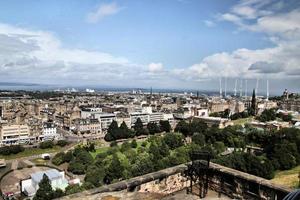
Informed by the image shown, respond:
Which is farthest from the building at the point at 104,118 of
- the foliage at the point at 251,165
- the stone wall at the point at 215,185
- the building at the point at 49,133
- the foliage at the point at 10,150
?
the stone wall at the point at 215,185

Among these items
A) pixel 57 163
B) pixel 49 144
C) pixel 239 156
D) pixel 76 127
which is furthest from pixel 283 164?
pixel 76 127

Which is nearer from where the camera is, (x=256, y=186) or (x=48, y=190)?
(x=256, y=186)

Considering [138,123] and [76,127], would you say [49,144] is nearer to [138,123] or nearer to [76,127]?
[76,127]

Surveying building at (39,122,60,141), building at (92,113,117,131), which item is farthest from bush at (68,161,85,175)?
building at (92,113,117,131)

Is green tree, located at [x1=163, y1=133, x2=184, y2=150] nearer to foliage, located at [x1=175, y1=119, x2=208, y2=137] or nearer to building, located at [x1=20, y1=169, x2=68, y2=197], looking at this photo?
foliage, located at [x1=175, y1=119, x2=208, y2=137]

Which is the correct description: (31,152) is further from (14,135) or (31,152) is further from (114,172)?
(114,172)

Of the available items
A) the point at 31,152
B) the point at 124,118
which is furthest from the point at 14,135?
the point at 124,118
